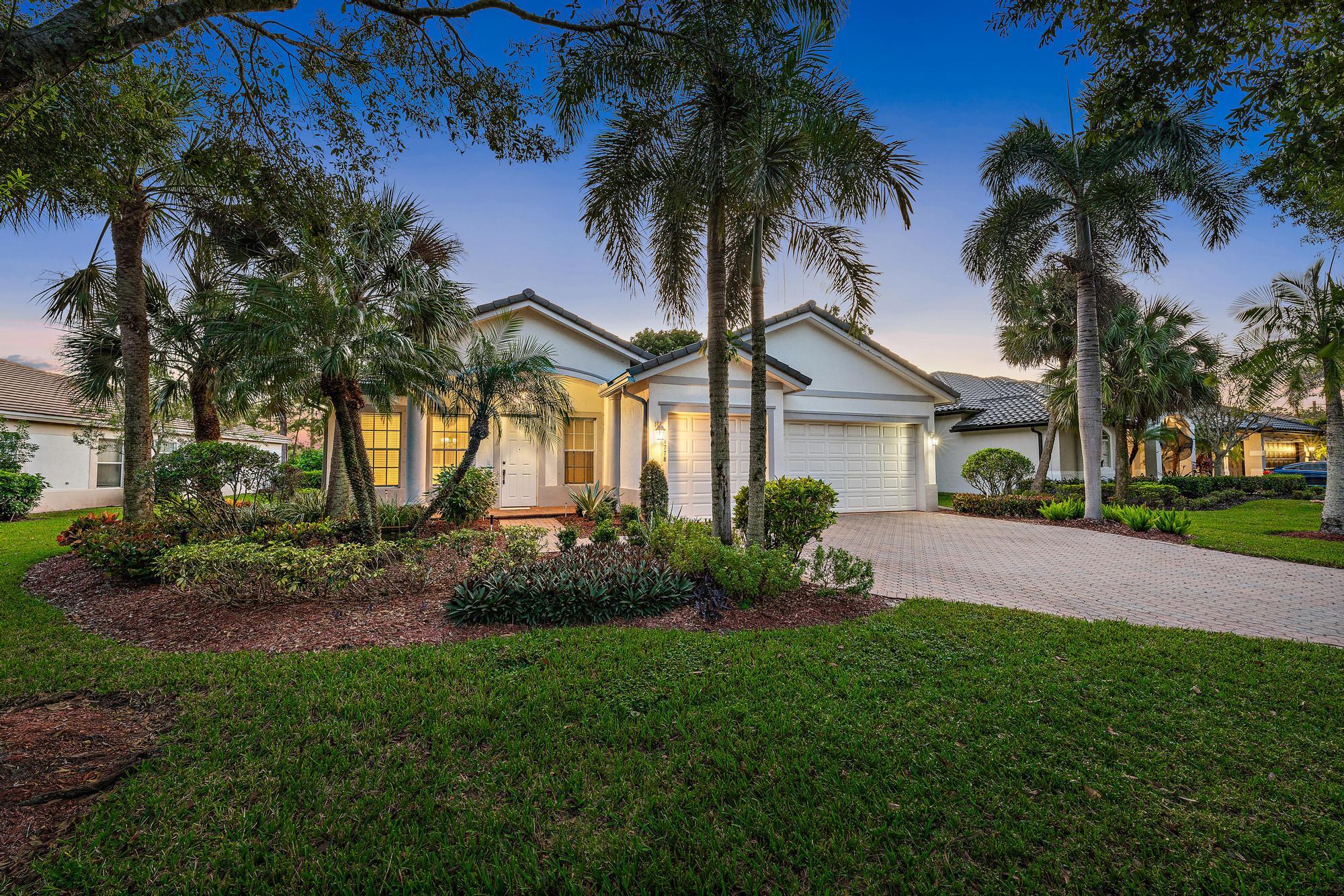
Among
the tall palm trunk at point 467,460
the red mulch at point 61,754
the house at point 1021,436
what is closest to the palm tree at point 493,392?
the tall palm trunk at point 467,460

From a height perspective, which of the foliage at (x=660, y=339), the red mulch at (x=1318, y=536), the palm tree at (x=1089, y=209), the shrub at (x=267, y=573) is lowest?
the red mulch at (x=1318, y=536)

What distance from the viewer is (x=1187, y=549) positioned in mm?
9484

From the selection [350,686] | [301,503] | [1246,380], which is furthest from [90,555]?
[1246,380]

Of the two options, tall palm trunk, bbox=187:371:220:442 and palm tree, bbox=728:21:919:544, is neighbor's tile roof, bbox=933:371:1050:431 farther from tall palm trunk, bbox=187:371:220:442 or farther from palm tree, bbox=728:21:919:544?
tall palm trunk, bbox=187:371:220:442

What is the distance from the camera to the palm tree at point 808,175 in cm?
637

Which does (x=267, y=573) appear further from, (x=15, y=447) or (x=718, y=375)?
(x=15, y=447)

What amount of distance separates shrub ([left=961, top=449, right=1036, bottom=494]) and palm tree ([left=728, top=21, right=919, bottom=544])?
10.5 m

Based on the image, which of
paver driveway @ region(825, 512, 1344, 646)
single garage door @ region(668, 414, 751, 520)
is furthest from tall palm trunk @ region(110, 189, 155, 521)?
paver driveway @ region(825, 512, 1344, 646)

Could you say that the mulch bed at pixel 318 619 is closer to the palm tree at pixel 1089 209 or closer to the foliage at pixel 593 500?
the foliage at pixel 593 500

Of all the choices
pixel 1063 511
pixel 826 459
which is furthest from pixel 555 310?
pixel 1063 511

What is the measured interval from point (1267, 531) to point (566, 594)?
48.6 feet

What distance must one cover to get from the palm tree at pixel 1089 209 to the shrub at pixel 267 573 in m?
14.2

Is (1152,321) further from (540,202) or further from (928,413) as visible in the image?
(540,202)

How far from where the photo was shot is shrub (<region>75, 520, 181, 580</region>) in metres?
6.80
